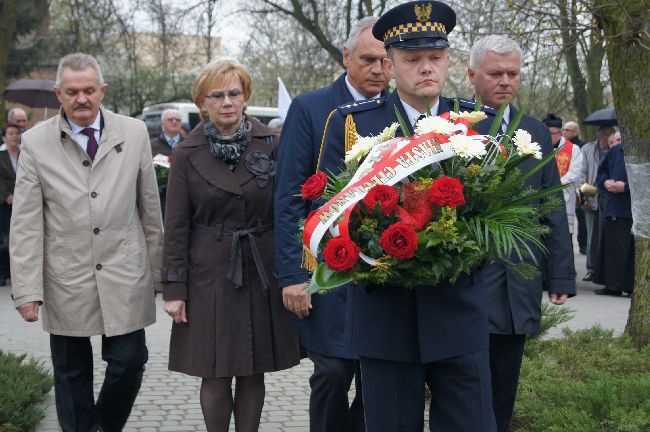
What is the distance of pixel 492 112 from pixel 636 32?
308 centimetres

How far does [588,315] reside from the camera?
35.7 ft

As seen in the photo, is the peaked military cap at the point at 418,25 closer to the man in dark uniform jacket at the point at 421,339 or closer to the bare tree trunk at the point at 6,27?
the man in dark uniform jacket at the point at 421,339

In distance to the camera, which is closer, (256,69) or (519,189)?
(519,189)

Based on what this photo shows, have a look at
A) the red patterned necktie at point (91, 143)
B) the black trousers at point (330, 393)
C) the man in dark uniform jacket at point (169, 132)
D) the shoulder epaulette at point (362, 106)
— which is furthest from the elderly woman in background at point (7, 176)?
the shoulder epaulette at point (362, 106)

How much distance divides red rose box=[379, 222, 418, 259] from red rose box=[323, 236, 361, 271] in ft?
0.31

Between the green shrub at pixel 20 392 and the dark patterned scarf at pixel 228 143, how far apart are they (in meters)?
1.95

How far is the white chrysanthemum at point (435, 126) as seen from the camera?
3.24m

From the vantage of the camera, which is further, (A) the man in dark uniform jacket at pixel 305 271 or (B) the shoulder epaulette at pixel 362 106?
(A) the man in dark uniform jacket at pixel 305 271

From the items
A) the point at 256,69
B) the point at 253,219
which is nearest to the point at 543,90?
the point at 256,69

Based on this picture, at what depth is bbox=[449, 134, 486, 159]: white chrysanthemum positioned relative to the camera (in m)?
3.17

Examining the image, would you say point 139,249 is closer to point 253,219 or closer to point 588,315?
point 253,219

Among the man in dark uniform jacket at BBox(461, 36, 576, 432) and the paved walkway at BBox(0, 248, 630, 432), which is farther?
the paved walkway at BBox(0, 248, 630, 432)

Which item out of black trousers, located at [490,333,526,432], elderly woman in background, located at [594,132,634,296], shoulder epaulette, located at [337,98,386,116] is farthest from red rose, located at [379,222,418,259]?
elderly woman in background, located at [594,132,634,296]

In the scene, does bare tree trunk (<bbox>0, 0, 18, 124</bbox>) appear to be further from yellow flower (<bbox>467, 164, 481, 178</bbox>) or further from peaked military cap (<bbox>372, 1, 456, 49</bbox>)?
yellow flower (<bbox>467, 164, 481, 178</bbox>)
